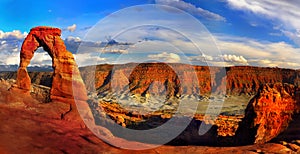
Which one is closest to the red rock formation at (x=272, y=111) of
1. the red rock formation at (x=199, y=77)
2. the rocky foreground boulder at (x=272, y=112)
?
the rocky foreground boulder at (x=272, y=112)

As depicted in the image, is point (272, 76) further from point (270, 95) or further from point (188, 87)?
point (270, 95)

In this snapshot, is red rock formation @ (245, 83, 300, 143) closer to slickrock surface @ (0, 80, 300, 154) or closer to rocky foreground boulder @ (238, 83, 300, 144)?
rocky foreground boulder @ (238, 83, 300, 144)

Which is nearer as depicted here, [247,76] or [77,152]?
[77,152]

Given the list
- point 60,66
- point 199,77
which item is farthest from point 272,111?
point 199,77

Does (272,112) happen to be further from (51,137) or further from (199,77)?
(199,77)

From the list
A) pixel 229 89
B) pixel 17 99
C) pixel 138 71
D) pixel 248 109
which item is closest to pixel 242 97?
pixel 229 89

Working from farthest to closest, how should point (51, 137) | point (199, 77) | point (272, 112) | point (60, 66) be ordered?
point (199, 77) < point (60, 66) < point (272, 112) < point (51, 137)

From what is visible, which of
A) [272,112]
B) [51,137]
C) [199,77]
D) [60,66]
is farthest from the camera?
[199,77]

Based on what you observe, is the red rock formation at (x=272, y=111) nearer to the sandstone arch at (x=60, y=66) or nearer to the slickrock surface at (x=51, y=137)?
the slickrock surface at (x=51, y=137)
